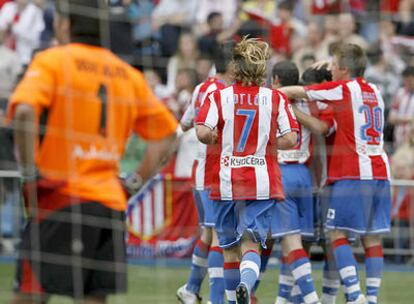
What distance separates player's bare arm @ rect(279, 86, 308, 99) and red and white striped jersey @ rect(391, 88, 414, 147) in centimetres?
446

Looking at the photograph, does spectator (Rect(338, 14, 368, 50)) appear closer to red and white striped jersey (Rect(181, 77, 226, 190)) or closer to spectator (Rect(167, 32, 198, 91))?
spectator (Rect(167, 32, 198, 91))

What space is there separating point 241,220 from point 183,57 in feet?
22.7

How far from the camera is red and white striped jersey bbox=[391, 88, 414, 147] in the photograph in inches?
542

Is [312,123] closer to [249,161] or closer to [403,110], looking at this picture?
[249,161]

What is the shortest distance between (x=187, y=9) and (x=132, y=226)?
3.30m

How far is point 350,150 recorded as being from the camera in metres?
9.70

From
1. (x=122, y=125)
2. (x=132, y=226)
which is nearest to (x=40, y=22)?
(x=132, y=226)

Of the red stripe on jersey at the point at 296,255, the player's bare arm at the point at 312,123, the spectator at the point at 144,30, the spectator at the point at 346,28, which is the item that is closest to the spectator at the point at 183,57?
the spectator at the point at 144,30

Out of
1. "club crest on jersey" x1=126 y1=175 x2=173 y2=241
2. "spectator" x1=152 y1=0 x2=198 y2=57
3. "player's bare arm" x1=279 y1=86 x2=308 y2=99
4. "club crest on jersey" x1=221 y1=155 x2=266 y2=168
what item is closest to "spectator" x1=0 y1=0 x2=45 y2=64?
"spectator" x1=152 y1=0 x2=198 y2=57

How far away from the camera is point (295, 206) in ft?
31.7

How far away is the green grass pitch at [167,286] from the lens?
10750 mm

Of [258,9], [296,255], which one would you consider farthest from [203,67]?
[296,255]

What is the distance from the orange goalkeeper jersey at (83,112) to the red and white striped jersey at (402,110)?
25.0ft

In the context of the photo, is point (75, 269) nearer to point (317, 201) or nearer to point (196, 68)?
point (317, 201)
